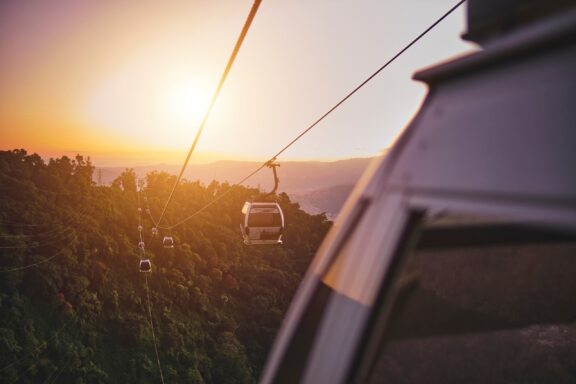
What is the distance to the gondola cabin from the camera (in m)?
14.8

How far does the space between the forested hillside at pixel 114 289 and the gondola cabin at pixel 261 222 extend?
60.9ft

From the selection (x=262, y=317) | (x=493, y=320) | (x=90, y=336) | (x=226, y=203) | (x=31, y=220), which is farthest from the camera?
(x=226, y=203)

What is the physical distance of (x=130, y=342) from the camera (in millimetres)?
44500

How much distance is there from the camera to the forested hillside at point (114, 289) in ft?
124

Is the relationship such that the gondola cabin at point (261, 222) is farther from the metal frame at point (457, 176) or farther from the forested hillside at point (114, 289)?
the forested hillside at point (114, 289)

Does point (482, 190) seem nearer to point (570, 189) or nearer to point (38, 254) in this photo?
point (570, 189)

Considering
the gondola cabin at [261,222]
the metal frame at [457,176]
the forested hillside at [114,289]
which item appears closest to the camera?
the metal frame at [457,176]

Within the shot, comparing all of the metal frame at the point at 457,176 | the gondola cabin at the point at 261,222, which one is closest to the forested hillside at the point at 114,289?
the gondola cabin at the point at 261,222

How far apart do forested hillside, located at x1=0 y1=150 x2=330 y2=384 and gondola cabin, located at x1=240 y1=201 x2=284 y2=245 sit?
18566 mm

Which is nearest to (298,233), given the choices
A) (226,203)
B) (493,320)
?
(226,203)

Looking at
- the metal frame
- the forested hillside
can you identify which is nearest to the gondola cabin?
the metal frame

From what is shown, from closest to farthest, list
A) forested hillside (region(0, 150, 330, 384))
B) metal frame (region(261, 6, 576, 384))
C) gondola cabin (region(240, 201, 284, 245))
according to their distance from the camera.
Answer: metal frame (region(261, 6, 576, 384)) < gondola cabin (region(240, 201, 284, 245)) < forested hillside (region(0, 150, 330, 384))

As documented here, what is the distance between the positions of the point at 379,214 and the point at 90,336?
1874 inches

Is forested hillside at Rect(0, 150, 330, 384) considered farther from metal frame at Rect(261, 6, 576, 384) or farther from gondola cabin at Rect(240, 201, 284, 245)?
metal frame at Rect(261, 6, 576, 384)
